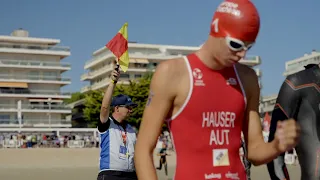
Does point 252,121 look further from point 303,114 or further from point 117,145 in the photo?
point 117,145

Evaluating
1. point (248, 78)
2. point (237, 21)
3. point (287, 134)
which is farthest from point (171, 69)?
point (287, 134)

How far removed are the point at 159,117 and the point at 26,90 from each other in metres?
102

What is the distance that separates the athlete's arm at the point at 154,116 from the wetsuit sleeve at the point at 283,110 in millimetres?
1901

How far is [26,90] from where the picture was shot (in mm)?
103688

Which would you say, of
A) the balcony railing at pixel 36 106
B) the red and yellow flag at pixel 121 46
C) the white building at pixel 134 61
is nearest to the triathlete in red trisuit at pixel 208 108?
the red and yellow flag at pixel 121 46

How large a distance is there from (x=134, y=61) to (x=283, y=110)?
361ft

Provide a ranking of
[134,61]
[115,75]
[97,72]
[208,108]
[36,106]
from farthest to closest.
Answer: [97,72]
[134,61]
[36,106]
[115,75]
[208,108]

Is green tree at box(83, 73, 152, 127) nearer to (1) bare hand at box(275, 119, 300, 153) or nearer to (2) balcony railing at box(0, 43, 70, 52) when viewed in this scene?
(2) balcony railing at box(0, 43, 70, 52)

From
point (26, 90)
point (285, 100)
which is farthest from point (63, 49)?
point (285, 100)

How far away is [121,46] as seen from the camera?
9766mm

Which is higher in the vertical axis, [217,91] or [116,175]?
[217,91]

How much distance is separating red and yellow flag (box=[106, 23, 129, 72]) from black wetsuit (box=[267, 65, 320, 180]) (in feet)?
13.8

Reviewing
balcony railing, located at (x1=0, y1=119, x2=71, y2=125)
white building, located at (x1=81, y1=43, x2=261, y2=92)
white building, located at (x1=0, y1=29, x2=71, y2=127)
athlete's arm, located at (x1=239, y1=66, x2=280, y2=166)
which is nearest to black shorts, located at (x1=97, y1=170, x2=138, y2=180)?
athlete's arm, located at (x1=239, y1=66, x2=280, y2=166)

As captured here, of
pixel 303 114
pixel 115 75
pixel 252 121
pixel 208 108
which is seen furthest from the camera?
pixel 115 75
